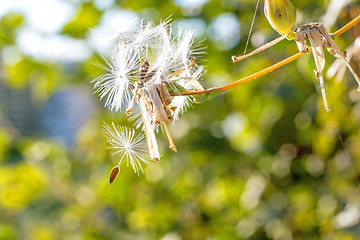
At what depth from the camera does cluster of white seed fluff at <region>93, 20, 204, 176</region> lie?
0.94 feet

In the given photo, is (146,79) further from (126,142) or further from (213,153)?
(213,153)

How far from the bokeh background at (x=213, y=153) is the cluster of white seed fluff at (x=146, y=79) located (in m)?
0.18

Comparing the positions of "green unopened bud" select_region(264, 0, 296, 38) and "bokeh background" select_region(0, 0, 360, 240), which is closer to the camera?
"green unopened bud" select_region(264, 0, 296, 38)

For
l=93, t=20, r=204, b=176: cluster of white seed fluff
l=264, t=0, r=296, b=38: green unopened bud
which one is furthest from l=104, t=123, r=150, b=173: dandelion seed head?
l=264, t=0, r=296, b=38: green unopened bud

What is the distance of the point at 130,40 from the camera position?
0.36 meters

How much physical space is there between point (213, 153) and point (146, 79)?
518 millimetres

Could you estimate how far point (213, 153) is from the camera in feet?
2.66

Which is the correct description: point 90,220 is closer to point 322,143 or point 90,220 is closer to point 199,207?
point 199,207

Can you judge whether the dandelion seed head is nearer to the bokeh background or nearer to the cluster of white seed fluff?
the cluster of white seed fluff

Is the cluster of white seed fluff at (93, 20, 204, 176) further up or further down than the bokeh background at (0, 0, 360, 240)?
further down

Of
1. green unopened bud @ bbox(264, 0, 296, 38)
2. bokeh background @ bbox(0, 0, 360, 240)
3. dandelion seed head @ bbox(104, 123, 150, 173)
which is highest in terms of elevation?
bokeh background @ bbox(0, 0, 360, 240)

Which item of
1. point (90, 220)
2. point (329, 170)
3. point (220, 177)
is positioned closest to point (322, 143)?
point (329, 170)

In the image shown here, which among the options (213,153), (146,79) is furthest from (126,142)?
(213,153)

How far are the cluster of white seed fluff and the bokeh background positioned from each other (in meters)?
0.18
